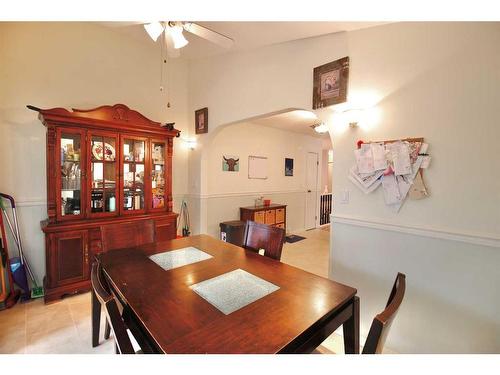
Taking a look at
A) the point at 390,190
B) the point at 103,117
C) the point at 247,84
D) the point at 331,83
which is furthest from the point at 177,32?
the point at 390,190

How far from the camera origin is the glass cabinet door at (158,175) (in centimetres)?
310

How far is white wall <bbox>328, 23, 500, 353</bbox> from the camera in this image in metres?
1.43

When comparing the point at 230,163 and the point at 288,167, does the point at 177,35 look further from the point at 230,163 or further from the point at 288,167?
the point at 288,167

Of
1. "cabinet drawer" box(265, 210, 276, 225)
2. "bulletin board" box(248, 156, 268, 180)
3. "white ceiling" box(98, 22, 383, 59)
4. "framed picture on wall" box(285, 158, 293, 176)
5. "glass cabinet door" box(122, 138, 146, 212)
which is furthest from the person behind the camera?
"framed picture on wall" box(285, 158, 293, 176)

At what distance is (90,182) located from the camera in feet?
8.59

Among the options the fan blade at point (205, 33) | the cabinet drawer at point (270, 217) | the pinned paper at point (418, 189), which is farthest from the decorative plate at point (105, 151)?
the pinned paper at point (418, 189)

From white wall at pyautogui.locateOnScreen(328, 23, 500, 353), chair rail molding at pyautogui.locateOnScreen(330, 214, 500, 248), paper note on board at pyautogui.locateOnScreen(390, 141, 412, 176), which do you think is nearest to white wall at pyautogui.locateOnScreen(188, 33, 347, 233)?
white wall at pyautogui.locateOnScreen(328, 23, 500, 353)

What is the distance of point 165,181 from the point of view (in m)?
3.19

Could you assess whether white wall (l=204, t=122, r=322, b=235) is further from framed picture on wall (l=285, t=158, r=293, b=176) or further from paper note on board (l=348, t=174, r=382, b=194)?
paper note on board (l=348, t=174, r=382, b=194)

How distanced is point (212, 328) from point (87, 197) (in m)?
2.42

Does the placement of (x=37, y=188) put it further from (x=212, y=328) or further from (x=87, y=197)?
(x=212, y=328)

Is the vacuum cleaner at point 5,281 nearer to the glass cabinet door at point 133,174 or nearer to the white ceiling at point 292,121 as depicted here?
the glass cabinet door at point 133,174

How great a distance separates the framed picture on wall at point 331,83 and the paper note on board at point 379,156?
1.65ft

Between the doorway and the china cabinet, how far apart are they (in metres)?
3.88
